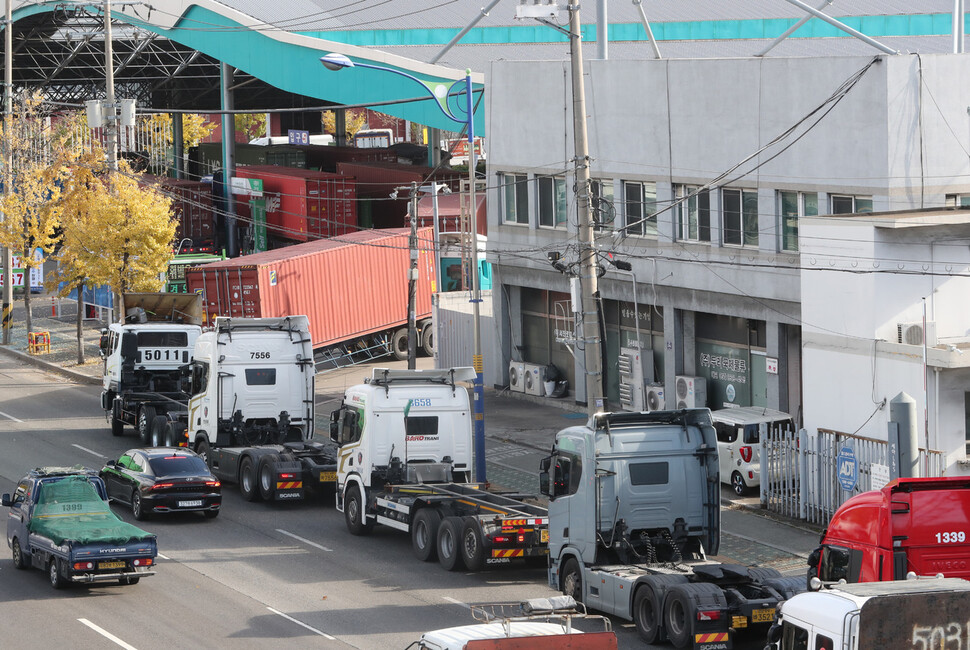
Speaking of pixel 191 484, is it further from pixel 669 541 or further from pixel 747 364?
pixel 747 364

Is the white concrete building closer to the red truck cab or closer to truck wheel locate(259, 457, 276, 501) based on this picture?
truck wheel locate(259, 457, 276, 501)

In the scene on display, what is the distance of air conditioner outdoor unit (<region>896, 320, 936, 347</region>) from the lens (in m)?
26.7

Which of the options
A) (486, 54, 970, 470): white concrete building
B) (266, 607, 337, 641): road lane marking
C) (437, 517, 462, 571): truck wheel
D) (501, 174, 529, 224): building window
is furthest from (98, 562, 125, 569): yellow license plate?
(501, 174, 529, 224): building window

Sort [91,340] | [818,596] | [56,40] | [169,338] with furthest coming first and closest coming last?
[56,40], [91,340], [169,338], [818,596]

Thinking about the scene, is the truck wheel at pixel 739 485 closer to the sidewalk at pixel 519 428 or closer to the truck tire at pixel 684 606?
the sidewalk at pixel 519 428

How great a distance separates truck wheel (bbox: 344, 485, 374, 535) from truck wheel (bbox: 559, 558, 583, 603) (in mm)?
6218

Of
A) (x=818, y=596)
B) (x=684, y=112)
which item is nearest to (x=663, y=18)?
(x=684, y=112)

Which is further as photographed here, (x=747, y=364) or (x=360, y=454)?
(x=747, y=364)

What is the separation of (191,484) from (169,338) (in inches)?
450

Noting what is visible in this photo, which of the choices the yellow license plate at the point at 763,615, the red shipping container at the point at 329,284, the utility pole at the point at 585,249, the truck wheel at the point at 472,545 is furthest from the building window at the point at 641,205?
the yellow license plate at the point at 763,615

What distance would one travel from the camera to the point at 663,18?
2355 inches

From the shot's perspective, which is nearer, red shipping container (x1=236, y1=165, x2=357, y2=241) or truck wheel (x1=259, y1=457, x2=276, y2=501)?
truck wheel (x1=259, y1=457, x2=276, y2=501)

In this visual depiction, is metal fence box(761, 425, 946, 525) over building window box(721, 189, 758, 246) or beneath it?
beneath

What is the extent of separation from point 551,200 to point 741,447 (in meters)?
13.4
